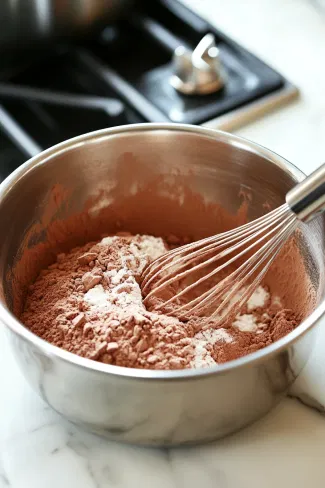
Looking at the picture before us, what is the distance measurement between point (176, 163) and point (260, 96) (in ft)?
0.83

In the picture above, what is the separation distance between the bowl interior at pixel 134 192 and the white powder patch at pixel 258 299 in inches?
1.1

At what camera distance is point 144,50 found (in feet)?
3.60

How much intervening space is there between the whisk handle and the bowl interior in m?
0.08

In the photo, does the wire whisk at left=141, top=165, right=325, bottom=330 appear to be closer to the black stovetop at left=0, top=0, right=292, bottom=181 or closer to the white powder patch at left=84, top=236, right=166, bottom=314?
the white powder patch at left=84, top=236, right=166, bottom=314

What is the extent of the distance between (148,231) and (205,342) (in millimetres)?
218

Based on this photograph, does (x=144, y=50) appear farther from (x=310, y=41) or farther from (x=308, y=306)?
(x=308, y=306)

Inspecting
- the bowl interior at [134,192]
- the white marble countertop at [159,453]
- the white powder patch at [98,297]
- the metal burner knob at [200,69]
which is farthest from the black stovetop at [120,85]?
the white marble countertop at [159,453]

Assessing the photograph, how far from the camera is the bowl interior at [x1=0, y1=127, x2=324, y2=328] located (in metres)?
0.71

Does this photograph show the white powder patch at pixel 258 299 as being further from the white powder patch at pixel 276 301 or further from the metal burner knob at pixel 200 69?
the metal burner knob at pixel 200 69

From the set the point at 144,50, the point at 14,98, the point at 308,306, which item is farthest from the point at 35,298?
the point at 144,50

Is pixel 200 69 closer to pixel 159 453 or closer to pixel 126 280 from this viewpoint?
pixel 126 280

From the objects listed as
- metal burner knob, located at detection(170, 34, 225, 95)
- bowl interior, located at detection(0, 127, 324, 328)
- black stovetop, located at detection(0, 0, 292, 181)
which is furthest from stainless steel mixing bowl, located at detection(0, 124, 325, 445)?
metal burner knob, located at detection(170, 34, 225, 95)

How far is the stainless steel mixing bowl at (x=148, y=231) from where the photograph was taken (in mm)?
535

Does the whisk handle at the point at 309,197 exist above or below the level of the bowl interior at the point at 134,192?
below
